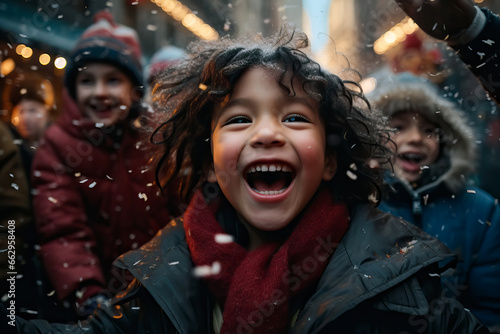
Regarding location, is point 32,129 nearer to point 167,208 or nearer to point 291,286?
point 167,208

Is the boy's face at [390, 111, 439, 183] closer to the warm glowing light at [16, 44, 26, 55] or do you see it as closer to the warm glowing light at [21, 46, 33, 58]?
the warm glowing light at [16, 44, 26, 55]

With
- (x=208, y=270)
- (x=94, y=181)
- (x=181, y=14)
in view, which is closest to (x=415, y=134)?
(x=208, y=270)

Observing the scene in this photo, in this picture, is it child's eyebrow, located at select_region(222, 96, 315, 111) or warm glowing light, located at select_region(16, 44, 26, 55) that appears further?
→ warm glowing light, located at select_region(16, 44, 26, 55)

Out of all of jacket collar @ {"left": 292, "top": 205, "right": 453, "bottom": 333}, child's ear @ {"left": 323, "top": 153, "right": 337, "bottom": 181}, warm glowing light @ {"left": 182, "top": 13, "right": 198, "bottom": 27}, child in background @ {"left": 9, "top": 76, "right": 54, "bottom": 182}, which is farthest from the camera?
warm glowing light @ {"left": 182, "top": 13, "right": 198, "bottom": 27}

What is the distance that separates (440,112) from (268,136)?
1.34 meters

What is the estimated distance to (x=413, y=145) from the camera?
2.15 meters

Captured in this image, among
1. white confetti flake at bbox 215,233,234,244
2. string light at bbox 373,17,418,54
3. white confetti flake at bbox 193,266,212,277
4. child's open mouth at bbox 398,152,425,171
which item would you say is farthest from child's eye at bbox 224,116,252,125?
string light at bbox 373,17,418,54

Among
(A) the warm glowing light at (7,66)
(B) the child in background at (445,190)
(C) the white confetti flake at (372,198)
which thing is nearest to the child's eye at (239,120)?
(C) the white confetti flake at (372,198)

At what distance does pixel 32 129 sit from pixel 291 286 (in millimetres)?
2508

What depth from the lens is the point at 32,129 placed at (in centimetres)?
317

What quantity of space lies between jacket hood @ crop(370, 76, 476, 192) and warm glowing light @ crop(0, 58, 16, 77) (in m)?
3.64

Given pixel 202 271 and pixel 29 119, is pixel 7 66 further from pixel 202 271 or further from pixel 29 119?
pixel 202 271

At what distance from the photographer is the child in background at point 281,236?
4.44 feet

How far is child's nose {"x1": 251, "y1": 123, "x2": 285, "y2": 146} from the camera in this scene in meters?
1.44
